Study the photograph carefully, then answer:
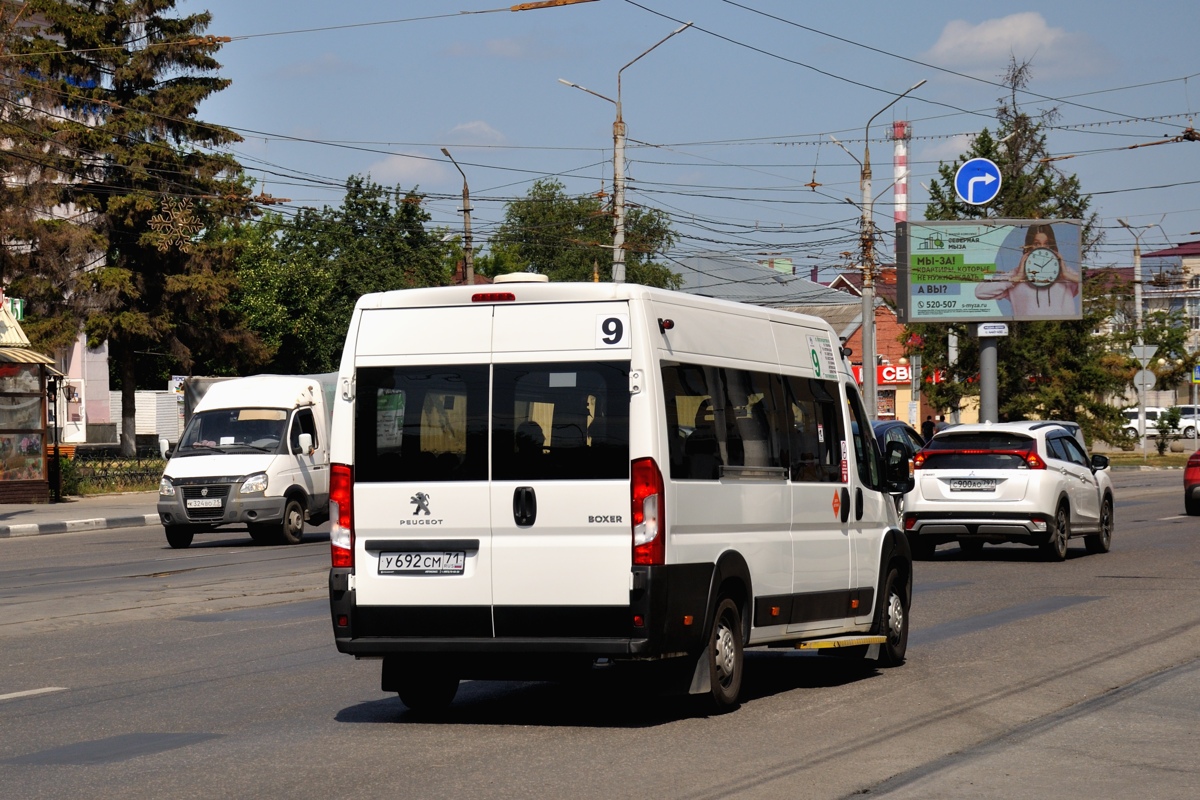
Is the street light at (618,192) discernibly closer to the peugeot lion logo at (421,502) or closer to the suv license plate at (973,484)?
the suv license plate at (973,484)

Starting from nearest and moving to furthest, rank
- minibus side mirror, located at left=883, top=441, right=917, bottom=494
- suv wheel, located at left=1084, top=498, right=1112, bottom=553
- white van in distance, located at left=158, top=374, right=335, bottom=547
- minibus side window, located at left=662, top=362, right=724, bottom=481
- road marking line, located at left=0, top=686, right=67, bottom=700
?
minibus side window, located at left=662, top=362, right=724, bottom=481
road marking line, located at left=0, top=686, right=67, bottom=700
minibus side mirror, located at left=883, top=441, right=917, bottom=494
suv wheel, located at left=1084, top=498, right=1112, bottom=553
white van in distance, located at left=158, top=374, right=335, bottom=547

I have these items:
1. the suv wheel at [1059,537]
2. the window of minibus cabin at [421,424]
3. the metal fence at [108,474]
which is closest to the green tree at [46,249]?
the metal fence at [108,474]

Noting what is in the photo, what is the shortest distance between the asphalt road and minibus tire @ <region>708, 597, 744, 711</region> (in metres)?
0.13

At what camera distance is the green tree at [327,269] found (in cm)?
7300

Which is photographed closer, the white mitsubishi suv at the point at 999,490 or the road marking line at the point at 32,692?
the road marking line at the point at 32,692

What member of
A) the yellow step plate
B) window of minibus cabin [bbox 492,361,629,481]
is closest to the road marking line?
window of minibus cabin [bbox 492,361,629,481]

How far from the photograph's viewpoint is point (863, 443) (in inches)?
437

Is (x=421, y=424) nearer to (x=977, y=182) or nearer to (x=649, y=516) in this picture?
(x=649, y=516)

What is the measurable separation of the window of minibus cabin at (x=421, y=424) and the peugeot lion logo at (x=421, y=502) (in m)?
0.09

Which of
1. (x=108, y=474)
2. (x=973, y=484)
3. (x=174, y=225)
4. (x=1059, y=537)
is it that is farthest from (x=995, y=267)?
(x=973, y=484)

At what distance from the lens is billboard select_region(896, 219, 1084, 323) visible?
48.2 m

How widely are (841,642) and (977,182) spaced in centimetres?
4680

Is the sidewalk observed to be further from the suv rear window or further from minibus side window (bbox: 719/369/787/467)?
minibus side window (bbox: 719/369/787/467)

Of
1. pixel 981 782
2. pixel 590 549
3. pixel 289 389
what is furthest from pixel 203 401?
pixel 981 782
